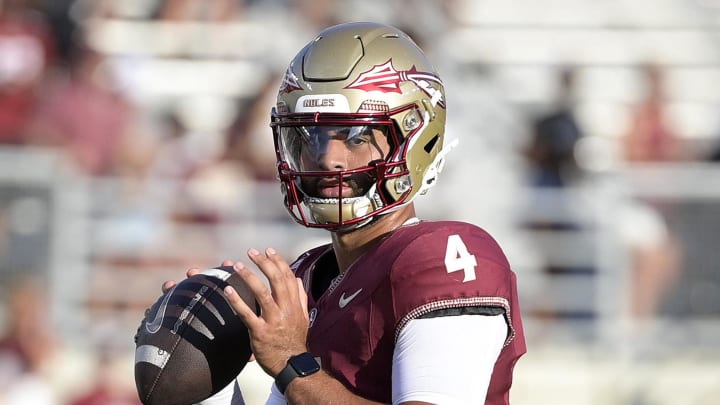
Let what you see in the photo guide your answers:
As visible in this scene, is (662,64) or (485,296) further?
(662,64)

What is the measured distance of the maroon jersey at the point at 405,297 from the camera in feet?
8.14

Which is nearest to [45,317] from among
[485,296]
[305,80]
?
[305,80]

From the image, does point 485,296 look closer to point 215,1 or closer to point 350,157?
point 350,157

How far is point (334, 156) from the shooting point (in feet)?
9.11

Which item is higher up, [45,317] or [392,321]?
[392,321]

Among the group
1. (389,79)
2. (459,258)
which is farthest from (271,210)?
(459,258)

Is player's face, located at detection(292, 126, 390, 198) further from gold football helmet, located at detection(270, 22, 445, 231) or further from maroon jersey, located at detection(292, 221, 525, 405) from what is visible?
maroon jersey, located at detection(292, 221, 525, 405)

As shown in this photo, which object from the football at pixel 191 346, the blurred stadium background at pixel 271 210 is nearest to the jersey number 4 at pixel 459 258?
the football at pixel 191 346

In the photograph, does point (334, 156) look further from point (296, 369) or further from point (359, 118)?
point (296, 369)

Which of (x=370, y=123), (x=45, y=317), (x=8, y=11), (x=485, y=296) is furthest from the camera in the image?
(x=8, y=11)

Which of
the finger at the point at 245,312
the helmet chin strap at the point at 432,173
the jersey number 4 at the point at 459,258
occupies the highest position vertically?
the helmet chin strap at the point at 432,173

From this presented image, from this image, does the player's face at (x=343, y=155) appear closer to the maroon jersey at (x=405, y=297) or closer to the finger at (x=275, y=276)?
the maroon jersey at (x=405, y=297)

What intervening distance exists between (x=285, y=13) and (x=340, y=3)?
38 cm

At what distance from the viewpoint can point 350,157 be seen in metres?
2.79
